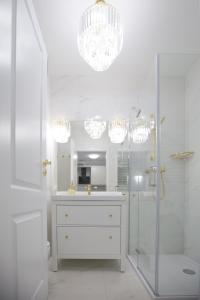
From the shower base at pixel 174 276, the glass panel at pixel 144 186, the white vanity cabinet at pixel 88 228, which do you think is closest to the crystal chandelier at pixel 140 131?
the glass panel at pixel 144 186

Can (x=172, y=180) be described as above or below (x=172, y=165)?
below

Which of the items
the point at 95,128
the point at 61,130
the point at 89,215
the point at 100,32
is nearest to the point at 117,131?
the point at 95,128

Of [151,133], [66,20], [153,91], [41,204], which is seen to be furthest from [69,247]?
[66,20]

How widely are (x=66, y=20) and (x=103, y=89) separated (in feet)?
3.69

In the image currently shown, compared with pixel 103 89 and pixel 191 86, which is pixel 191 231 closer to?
pixel 191 86

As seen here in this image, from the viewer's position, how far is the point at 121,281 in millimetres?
2102

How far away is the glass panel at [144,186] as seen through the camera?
2.01 m

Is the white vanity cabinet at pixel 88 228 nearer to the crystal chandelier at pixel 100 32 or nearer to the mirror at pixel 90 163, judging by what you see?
the mirror at pixel 90 163

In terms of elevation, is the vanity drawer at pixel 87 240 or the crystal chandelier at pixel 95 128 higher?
the crystal chandelier at pixel 95 128

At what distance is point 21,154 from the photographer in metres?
1.05

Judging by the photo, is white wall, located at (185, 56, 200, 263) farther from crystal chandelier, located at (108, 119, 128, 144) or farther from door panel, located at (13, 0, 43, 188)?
door panel, located at (13, 0, 43, 188)

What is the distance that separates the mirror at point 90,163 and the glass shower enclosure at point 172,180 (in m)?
0.60

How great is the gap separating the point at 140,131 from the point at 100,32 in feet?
4.22

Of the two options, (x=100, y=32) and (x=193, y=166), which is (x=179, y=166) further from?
(x=100, y=32)
